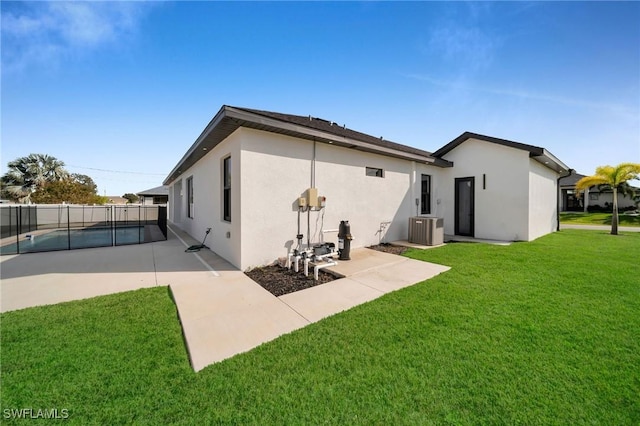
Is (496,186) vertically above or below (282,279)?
above

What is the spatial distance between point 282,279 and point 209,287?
1.36 m

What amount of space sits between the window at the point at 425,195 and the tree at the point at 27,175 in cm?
3157

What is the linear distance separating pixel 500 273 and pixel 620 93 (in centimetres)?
872

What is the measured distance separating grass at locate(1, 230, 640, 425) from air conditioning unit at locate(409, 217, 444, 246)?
440 cm

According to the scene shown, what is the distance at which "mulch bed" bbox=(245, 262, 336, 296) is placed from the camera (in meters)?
4.37

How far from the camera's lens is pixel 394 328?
2.91 meters

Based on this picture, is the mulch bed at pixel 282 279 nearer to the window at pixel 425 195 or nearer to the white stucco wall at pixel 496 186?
the window at pixel 425 195

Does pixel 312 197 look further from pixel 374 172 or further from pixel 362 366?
pixel 362 366

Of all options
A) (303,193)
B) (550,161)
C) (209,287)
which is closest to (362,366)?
(209,287)

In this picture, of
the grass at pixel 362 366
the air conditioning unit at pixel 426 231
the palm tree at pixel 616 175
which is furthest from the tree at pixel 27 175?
the palm tree at pixel 616 175

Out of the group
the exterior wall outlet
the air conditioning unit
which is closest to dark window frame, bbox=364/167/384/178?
the air conditioning unit

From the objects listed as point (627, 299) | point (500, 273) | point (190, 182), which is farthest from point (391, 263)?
point (190, 182)

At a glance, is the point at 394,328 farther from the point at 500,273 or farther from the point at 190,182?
the point at 190,182

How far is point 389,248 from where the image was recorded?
7.67 m
